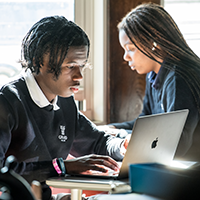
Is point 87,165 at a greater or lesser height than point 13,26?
lesser

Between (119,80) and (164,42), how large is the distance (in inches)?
28.3

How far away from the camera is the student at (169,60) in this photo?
140 cm

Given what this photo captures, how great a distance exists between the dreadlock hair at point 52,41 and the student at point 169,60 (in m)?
0.50

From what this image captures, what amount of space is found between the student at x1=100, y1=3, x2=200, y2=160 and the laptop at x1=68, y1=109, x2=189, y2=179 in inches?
19.6

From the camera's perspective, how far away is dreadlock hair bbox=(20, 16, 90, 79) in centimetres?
108

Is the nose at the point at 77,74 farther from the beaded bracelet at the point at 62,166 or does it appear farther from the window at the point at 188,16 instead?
the window at the point at 188,16

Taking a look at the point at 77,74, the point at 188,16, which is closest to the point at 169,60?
the point at 77,74

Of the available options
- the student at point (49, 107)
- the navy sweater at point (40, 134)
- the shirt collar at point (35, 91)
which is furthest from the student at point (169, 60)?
the shirt collar at point (35, 91)

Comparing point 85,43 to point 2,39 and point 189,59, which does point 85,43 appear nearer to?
point 189,59

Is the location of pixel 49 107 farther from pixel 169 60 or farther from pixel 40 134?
pixel 169 60

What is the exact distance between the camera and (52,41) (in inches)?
42.7

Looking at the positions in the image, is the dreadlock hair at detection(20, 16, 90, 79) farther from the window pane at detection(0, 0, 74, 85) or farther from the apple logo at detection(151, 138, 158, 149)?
the window pane at detection(0, 0, 74, 85)

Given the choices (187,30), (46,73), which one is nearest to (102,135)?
(46,73)

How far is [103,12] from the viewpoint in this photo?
7.04 feet
